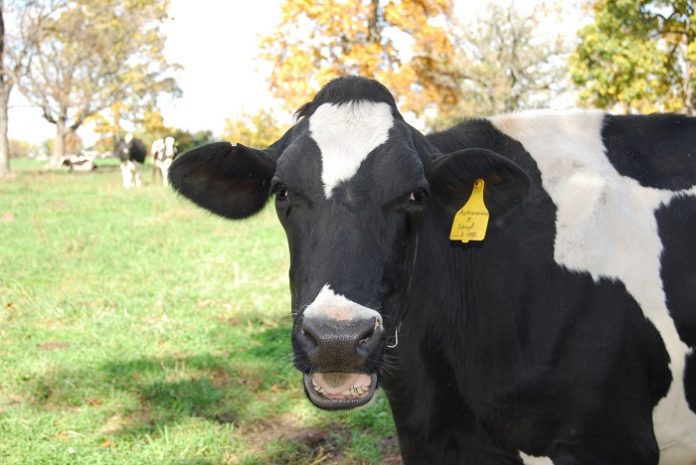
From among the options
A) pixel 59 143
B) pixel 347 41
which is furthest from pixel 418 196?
pixel 59 143

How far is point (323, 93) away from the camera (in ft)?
10.7

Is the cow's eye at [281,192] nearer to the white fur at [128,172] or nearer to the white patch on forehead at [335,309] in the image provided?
the white patch on forehead at [335,309]

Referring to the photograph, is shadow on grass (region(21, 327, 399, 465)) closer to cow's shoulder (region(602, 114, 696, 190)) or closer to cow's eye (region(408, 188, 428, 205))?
cow's eye (region(408, 188, 428, 205))

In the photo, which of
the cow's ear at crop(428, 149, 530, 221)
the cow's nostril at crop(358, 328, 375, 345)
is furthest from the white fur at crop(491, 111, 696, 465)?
the cow's nostril at crop(358, 328, 375, 345)

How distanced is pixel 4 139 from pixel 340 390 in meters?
32.7

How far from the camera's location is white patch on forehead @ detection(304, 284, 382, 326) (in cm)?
241

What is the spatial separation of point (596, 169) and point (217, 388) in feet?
12.0

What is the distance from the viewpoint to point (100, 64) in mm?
43062

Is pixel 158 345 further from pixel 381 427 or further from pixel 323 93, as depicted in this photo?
pixel 323 93

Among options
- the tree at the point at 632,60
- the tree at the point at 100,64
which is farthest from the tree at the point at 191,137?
the tree at the point at 632,60

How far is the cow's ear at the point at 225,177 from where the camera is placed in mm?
3186

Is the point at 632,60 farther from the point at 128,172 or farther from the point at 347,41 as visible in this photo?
the point at 128,172

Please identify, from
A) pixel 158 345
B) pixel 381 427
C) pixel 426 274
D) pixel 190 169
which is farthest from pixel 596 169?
pixel 158 345

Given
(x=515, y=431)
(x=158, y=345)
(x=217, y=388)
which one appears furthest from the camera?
(x=158, y=345)
